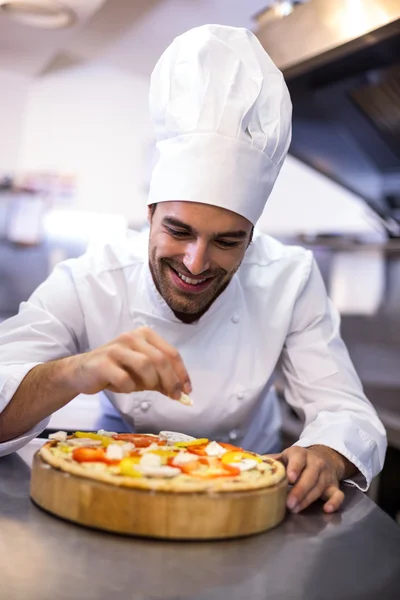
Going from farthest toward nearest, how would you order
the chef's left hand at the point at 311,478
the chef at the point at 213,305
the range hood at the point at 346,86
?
the range hood at the point at 346,86 → the chef at the point at 213,305 → the chef's left hand at the point at 311,478

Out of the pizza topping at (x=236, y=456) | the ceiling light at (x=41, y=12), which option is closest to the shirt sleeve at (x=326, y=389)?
the pizza topping at (x=236, y=456)

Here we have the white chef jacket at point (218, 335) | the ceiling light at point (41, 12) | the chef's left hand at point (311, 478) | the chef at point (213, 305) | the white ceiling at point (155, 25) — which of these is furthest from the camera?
the white ceiling at point (155, 25)

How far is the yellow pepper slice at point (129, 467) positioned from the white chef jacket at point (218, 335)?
51cm

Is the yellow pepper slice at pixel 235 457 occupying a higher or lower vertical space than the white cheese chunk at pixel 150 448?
higher

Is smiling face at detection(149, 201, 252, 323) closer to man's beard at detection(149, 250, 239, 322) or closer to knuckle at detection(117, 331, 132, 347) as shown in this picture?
man's beard at detection(149, 250, 239, 322)

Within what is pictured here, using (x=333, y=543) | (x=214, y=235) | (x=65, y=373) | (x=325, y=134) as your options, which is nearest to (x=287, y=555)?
(x=333, y=543)

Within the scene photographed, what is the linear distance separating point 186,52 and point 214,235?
0.39 meters

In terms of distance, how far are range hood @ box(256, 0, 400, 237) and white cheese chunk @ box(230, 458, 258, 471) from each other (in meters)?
1.12

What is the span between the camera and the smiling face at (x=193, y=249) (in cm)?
142

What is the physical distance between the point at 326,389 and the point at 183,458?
0.62 meters

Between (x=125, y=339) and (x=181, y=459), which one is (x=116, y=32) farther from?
(x=181, y=459)

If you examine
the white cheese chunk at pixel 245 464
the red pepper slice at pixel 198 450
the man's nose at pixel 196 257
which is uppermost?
the man's nose at pixel 196 257

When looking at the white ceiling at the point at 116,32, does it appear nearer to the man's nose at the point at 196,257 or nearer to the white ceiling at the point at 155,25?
the white ceiling at the point at 155,25

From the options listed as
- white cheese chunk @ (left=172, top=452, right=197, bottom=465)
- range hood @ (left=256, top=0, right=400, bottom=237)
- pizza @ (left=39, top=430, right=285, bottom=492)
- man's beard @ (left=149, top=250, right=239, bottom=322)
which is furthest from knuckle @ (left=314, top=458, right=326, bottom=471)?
range hood @ (left=256, top=0, right=400, bottom=237)
